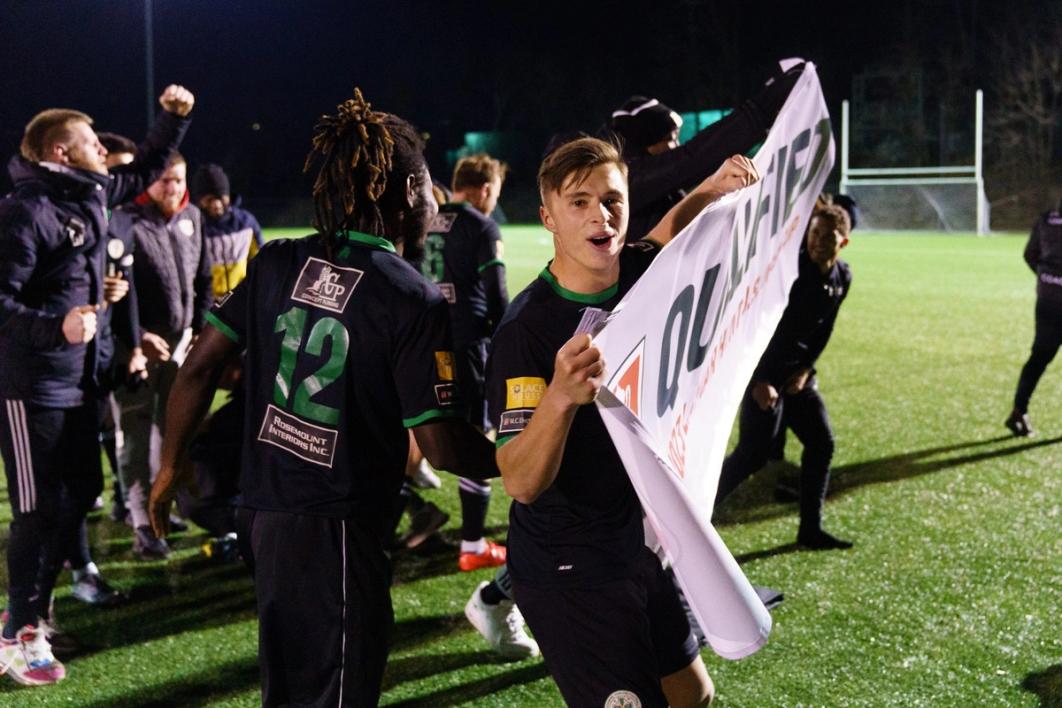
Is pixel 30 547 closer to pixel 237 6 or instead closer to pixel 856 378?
pixel 856 378

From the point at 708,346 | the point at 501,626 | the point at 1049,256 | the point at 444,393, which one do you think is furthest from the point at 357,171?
the point at 1049,256

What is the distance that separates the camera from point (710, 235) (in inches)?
121

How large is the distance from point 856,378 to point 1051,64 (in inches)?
1759

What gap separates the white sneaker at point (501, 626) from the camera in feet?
15.5

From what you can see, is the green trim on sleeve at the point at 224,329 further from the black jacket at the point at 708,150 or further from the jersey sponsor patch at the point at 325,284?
the black jacket at the point at 708,150

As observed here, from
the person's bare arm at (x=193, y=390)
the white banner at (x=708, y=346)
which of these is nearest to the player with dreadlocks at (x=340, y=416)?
the person's bare arm at (x=193, y=390)

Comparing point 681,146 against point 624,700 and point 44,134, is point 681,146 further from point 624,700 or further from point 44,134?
point 44,134

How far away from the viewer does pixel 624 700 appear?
2.75m

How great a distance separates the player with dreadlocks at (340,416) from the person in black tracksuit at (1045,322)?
7.18 meters

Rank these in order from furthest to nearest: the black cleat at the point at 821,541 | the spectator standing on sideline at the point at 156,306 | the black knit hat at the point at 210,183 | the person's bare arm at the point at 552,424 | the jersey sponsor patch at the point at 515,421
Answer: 1. the black knit hat at the point at 210,183
2. the spectator standing on sideline at the point at 156,306
3. the black cleat at the point at 821,541
4. the jersey sponsor patch at the point at 515,421
5. the person's bare arm at the point at 552,424

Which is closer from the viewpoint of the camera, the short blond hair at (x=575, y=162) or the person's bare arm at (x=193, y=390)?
the short blond hair at (x=575, y=162)

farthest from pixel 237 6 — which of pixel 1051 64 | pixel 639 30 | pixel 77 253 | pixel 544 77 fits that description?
pixel 77 253

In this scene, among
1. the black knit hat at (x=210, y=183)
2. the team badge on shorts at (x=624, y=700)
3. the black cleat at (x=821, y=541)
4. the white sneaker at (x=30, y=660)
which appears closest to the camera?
the team badge on shorts at (x=624, y=700)

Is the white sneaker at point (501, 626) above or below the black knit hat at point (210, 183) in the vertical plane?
below
